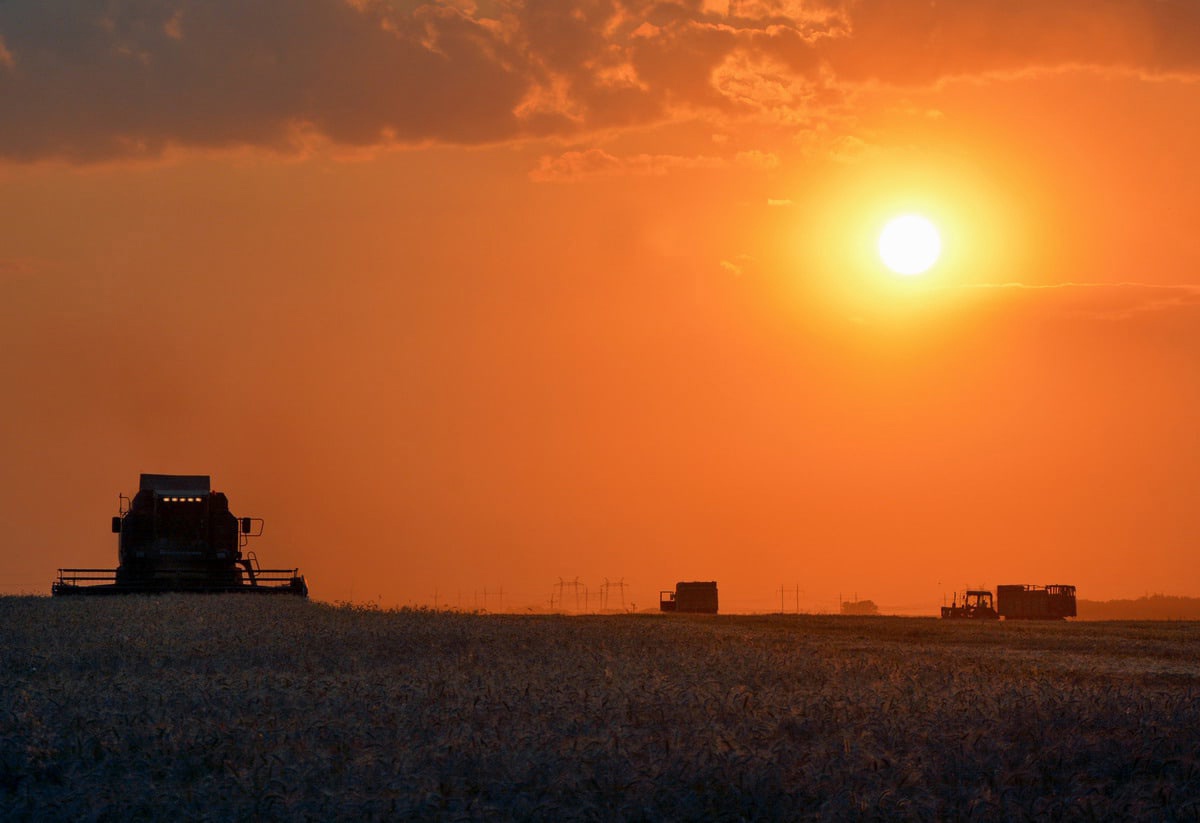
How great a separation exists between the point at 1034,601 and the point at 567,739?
82883 millimetres

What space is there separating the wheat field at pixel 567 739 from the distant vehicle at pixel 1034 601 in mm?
70400

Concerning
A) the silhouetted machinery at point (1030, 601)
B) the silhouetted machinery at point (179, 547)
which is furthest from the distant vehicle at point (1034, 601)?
the silhouetted machinery at point (179, 547)

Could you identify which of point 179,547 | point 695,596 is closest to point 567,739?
point 179,547

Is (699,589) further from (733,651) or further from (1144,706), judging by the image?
(1144,706)

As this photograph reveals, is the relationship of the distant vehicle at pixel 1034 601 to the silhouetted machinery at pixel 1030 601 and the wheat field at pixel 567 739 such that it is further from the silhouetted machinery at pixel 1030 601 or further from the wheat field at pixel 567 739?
the wheat field at pixel 567 739

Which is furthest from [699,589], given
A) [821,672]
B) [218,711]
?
[218,711]

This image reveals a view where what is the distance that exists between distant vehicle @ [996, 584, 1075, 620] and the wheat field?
7040 cm

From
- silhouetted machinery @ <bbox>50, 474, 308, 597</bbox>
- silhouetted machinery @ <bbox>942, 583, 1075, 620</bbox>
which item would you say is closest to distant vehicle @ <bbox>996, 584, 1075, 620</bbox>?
silhouetted machinery @ <bbox>942, 583, 1075, 620</bbox>

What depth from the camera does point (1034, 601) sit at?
88125 millimetres

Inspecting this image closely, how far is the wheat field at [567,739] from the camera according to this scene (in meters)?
10.2

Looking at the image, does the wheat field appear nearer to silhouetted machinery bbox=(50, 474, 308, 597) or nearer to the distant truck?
silhouetted machinery bbox=(50, 474, 308, 597)

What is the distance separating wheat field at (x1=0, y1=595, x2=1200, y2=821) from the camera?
10.2m

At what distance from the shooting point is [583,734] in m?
12.2

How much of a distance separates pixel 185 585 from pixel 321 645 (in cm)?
3127
